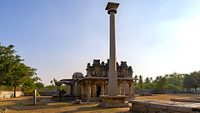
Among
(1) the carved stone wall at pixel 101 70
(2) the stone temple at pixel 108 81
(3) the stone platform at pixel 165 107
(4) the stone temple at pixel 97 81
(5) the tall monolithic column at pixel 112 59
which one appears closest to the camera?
(3) the stone platform at pixel 165 107

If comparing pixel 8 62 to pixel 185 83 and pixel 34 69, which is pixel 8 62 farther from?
pixel 185 83

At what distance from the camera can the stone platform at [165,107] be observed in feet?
34.0

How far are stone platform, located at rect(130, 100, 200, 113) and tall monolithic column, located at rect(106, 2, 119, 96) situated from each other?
19.7 ft

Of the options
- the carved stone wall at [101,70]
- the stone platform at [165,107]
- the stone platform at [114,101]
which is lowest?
the stone platform at [114,101]

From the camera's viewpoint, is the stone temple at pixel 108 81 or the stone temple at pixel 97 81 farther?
the stone temple at pixel 97 81

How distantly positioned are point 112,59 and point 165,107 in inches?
461

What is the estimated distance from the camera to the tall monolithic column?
2302cm

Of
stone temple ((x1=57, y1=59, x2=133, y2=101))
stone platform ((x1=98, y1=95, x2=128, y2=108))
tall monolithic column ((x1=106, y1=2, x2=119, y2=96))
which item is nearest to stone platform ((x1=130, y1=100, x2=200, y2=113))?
stone platform ((x1=98, y1=95, x2=128, y2=108))

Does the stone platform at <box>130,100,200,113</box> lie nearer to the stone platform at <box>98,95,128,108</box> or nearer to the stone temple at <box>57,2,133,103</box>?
the stone platform at <box>98,95,128,108</box>

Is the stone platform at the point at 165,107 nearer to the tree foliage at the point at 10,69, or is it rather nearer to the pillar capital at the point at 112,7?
the pillar capital at the point at 112,7

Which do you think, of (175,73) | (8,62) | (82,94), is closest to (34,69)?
(8,62)

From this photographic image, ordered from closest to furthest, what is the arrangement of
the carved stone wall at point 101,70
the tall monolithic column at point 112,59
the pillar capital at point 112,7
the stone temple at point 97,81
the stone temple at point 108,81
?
the stone temple at point 108,81
the tall monolithic column at point 112,59
the pillar capital at point 112,7
the stone temple at point 97,81
the carved stone wall at point 101,70

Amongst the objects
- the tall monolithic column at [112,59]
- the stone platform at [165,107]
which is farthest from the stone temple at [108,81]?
the stone platform at [165,107]

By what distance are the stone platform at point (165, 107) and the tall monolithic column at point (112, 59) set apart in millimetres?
6009
